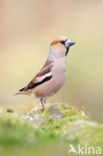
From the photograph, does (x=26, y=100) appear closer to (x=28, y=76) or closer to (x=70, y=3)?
(x=28, y=76)

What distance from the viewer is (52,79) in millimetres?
8930

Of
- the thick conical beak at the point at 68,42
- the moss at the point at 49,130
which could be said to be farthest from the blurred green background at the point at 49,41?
the moss at the point at 49,130

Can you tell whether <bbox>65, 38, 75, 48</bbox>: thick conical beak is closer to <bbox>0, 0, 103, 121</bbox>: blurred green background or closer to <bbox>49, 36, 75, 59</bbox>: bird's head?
<bbox>49, 36, 75, 59</bbox>: bird's head

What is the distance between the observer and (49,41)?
2512 cm

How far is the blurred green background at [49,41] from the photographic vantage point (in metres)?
19.0

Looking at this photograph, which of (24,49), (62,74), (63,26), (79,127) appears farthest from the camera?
(63,26)

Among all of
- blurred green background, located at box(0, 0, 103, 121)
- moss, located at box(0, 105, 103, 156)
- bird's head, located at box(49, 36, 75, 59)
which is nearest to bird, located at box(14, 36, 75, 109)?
bird's head, located at box(49, 36, 75, 59)

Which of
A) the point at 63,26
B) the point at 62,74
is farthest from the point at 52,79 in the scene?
the point at 63,26

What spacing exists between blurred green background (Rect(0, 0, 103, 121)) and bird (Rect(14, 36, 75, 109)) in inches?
228

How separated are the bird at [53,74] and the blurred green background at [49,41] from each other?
578cm

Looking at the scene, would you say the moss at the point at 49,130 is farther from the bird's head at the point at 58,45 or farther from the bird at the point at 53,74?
the bird's head at the point at 58,45

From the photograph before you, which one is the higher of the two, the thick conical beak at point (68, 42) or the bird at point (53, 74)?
the thick conical beak at point (68, 42)

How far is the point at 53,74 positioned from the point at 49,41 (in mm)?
16265

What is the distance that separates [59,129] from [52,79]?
8.18 ft
